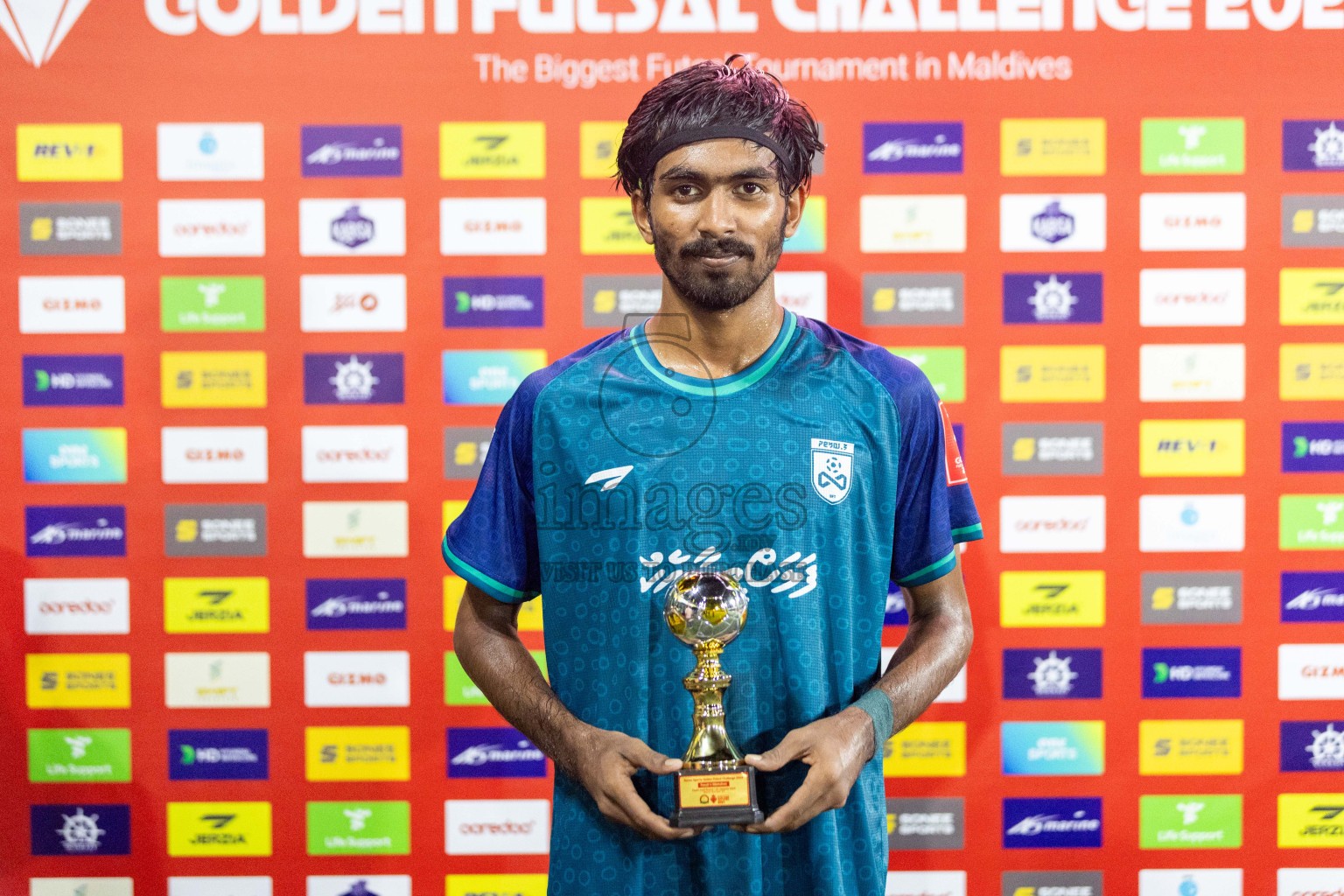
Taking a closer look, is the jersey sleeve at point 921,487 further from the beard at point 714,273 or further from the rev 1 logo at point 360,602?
the rev 1 logo at point 360,602

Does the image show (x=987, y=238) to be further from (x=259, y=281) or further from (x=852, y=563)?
(x=259, y=281)

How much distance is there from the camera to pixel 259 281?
2.19 m

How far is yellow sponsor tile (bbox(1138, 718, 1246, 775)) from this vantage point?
223 cm

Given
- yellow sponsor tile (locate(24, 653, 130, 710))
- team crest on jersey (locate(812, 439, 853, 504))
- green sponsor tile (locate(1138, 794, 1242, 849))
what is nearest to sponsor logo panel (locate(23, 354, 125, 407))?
yellow sponsor tile (locate(24, 653, 130, 710))

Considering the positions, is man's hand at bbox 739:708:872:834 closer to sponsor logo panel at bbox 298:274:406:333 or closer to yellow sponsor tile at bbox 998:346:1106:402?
yellow sponsor tile at bbox 998:346:1106:402

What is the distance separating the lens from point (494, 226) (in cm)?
216

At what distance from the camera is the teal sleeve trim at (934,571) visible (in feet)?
4.20

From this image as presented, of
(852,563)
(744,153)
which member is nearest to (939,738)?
(852,563)

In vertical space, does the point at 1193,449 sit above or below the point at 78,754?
above

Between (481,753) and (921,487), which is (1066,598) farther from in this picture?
(481,753)

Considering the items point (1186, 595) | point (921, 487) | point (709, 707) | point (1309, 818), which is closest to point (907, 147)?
point (921, 487)

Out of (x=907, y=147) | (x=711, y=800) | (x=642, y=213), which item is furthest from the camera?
(x=907, y=147)

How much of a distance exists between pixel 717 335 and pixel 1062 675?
152cm


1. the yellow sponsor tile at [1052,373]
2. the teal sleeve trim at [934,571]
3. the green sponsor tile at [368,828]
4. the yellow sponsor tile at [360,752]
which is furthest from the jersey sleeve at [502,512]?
the yellow sponsor tile at [1052,373]
